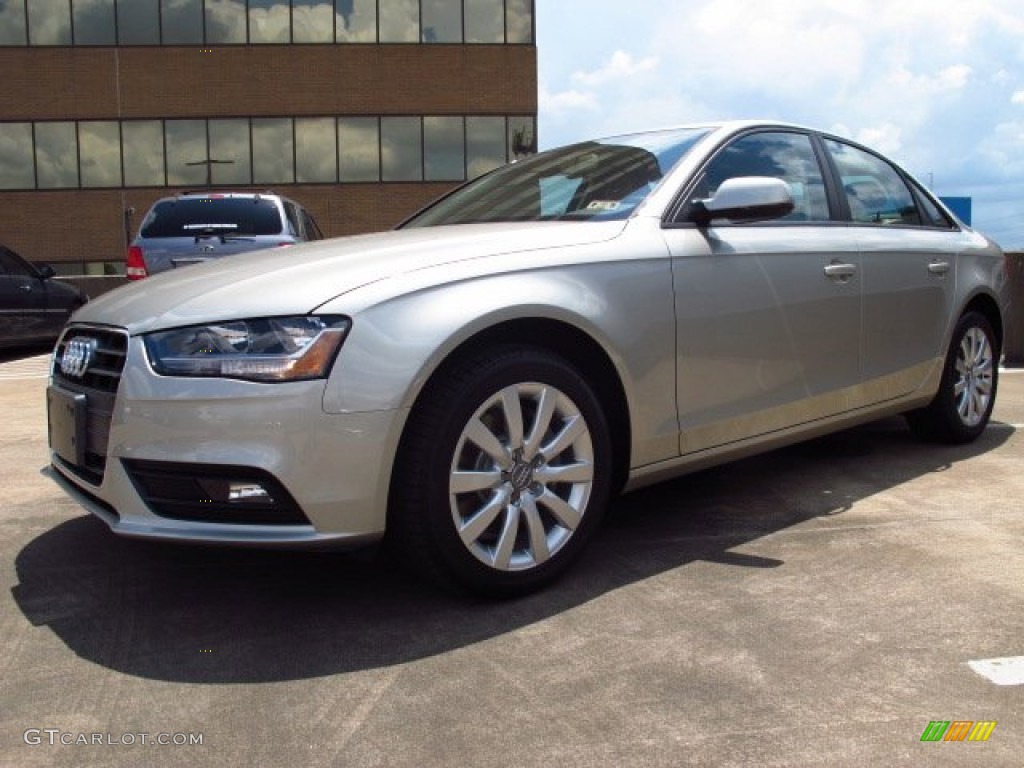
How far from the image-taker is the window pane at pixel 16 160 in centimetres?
2906

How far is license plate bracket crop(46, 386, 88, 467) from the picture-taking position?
9.86 feet

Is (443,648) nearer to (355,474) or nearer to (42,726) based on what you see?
(355,474)

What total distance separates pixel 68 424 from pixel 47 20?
29901 mm

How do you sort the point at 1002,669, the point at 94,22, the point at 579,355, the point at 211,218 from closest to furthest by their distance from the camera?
the point at 1002,669
the point at 579,355
the point at 211,218
the point at 94,22

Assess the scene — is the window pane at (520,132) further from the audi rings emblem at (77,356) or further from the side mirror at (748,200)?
the audi rings emblem at (77,356)

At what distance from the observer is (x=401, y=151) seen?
29.4 metres

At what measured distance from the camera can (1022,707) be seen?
2.38 meters

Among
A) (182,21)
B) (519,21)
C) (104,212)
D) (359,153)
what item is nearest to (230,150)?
(359,153)

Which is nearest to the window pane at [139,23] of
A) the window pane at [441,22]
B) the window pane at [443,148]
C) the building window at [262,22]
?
the building window at [262,22]

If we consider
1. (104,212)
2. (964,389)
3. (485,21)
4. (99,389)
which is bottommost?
(964,389)

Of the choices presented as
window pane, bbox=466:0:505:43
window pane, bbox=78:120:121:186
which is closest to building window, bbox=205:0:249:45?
window pane, bbox=78:120:121:186

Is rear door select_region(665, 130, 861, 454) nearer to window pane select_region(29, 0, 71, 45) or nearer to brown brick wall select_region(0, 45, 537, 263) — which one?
brown brick wall select_region(0, 45, 537, 263)

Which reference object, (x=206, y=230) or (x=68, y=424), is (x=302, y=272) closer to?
(x=68, y=424)

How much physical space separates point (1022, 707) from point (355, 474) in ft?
5.68
